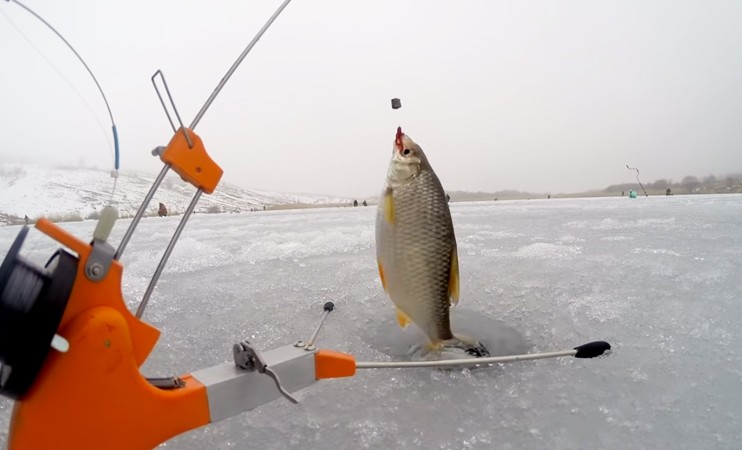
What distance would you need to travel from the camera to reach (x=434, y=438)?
1406 millimetres

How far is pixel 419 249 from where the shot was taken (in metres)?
1.69

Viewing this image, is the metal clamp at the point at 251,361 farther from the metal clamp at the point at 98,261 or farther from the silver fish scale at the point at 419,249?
the silver fish scale at the point at 419,249

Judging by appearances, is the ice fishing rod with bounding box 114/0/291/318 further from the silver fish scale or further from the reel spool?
the silver fish scale

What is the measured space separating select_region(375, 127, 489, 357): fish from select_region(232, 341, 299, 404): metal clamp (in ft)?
2.47

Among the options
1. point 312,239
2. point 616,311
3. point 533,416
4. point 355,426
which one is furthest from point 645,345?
point 312,239

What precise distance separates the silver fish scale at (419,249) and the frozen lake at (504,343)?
1.04 ft

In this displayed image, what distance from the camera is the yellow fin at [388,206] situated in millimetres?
1687

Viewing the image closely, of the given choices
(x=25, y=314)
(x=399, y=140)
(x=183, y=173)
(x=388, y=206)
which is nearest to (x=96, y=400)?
(x=25, y=314)

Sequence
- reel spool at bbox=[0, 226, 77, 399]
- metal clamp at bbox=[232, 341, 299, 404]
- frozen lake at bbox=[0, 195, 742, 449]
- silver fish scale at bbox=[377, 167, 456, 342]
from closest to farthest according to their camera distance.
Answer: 1. reel spool at bbox=[0, 226, 77, 399]
2. metal clamp at bbox=[232, 341, 299, 404]
3. frozen lake at bbox=[0, 195, 742, 449]
4. silver fish scale at bbox=[377, 167, 456, 342]

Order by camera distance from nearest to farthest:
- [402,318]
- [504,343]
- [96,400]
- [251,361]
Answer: [96,400] < [251,361] < [402,318] < [504,343]

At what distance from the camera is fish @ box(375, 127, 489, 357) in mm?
1681

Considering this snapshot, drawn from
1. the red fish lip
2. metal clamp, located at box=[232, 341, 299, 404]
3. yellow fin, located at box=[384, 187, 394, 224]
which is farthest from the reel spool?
the red fish lip

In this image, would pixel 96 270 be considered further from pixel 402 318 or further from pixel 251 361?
pixel 402 318

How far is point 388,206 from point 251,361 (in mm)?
828
